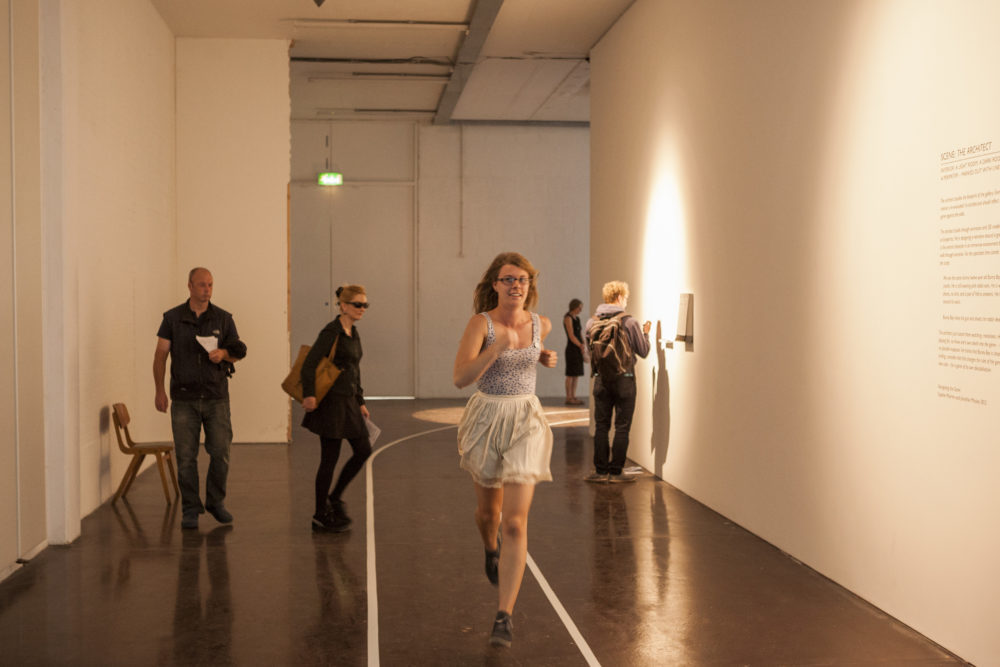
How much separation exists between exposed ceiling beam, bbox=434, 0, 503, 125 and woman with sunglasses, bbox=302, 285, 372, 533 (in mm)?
3986

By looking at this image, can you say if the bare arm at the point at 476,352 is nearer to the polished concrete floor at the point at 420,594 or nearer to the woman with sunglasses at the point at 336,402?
the polished concrete floor at the point at 420,594

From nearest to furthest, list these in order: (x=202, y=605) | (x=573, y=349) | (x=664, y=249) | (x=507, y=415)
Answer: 1. (x=507, y=415)
2. (x=202, y=605)
3. (x=664, y=249)
4. (x=573, y=349)

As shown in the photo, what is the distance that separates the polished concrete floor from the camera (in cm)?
388

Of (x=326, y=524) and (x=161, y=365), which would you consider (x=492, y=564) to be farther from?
(x=161, y=365)

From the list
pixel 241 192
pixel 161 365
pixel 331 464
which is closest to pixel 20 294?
pixel 161 365

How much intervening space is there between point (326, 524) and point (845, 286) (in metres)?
3.37

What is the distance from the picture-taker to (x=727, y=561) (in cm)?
535

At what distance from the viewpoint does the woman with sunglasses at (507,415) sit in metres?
3.89

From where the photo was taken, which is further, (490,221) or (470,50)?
(490,221)

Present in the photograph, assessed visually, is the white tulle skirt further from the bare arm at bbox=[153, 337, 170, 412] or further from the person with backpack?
the person with backpack

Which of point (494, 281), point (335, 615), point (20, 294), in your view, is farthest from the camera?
point (20, 294)

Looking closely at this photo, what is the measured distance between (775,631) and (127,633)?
109 inches

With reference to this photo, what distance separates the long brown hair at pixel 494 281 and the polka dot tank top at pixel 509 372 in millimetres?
191

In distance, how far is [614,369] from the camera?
24.8 ft
